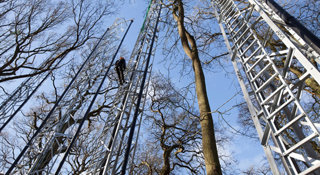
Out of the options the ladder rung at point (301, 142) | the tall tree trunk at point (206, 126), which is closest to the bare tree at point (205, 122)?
the tall tree trunk at point (206, 126)

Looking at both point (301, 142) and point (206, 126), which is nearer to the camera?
point (301, 142)

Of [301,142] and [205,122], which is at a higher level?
[205,122]

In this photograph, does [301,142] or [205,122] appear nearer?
[301,142]

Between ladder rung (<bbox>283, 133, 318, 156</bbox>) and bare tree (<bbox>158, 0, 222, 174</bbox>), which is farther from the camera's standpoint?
bare tree (<bbox>158, 0, 222, 174</bbox>)

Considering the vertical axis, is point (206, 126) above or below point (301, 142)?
above

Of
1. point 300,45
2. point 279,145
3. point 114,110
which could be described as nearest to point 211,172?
point 279,145

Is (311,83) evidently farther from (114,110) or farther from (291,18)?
(114,110)

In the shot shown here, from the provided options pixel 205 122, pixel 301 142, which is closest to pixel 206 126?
pixel 205 122

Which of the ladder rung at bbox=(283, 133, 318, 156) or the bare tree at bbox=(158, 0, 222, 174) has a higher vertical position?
the bare tree at bbox=(158, 0, 222, 174)

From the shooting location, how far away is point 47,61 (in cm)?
1176

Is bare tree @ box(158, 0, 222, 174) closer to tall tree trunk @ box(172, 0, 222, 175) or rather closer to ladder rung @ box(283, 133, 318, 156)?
tall tree trunk @ box(172, 0, 222, 175)

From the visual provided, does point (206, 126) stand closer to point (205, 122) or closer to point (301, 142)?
point (205, 122)

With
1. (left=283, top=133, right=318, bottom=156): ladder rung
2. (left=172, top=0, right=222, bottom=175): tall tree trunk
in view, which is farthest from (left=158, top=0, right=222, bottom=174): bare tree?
(left=283, top=133, right=318, bottom=156): ladder rung

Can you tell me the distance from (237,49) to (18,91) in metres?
8.30
